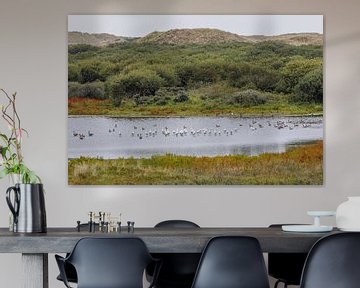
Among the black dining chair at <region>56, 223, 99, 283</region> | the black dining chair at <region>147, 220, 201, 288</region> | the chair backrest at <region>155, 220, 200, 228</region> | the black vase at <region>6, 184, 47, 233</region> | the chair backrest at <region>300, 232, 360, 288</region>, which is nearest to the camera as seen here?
the chair backrest at <region>300, 232, 360, 288</region>

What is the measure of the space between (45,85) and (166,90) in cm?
93

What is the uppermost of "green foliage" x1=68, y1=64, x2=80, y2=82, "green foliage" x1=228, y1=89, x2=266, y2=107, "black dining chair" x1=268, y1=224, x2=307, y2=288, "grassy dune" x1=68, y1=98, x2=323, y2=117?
"green foliage" x1=68, y1=64, x2=80, y2=82

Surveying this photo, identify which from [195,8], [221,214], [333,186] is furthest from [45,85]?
[333,186]

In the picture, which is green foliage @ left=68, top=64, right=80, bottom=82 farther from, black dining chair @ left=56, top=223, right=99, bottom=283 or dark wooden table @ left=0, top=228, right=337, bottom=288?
dark wooden table @ left=0, top=228, right=337, bottom=288

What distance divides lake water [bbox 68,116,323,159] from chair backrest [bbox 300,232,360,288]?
239 cm

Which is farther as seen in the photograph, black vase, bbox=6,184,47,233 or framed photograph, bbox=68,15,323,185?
framed photograph, bbox=68,15,323,185

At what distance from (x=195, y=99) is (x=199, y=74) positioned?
199 mm

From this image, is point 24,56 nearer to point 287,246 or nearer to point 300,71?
point 300,71

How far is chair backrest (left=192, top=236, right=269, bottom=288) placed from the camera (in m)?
3.92

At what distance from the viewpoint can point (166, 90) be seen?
6.24 meters

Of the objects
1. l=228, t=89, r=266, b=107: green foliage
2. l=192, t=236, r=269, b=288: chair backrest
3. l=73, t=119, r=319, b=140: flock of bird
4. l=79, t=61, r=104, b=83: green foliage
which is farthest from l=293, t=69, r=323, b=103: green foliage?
l=192, t=236, r=269, b=288: chair backrest

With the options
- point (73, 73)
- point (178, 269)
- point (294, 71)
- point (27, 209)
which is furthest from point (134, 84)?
point (27, 209)

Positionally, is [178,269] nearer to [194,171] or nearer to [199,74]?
[194,171]

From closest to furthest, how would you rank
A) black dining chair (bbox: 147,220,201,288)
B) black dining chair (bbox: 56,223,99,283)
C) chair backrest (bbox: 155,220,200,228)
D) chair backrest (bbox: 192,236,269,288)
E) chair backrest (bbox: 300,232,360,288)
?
1. chair backrest (bbox: 300,232,360,288)
2. chair backrest (bbox: 192,236,269,288)
3. black dining chair (bbox: 56,223,99,283)
4. black dining chair (bbox: 147,220,201,288)
5. chair backrest (bbox: 155,220,200,228)
